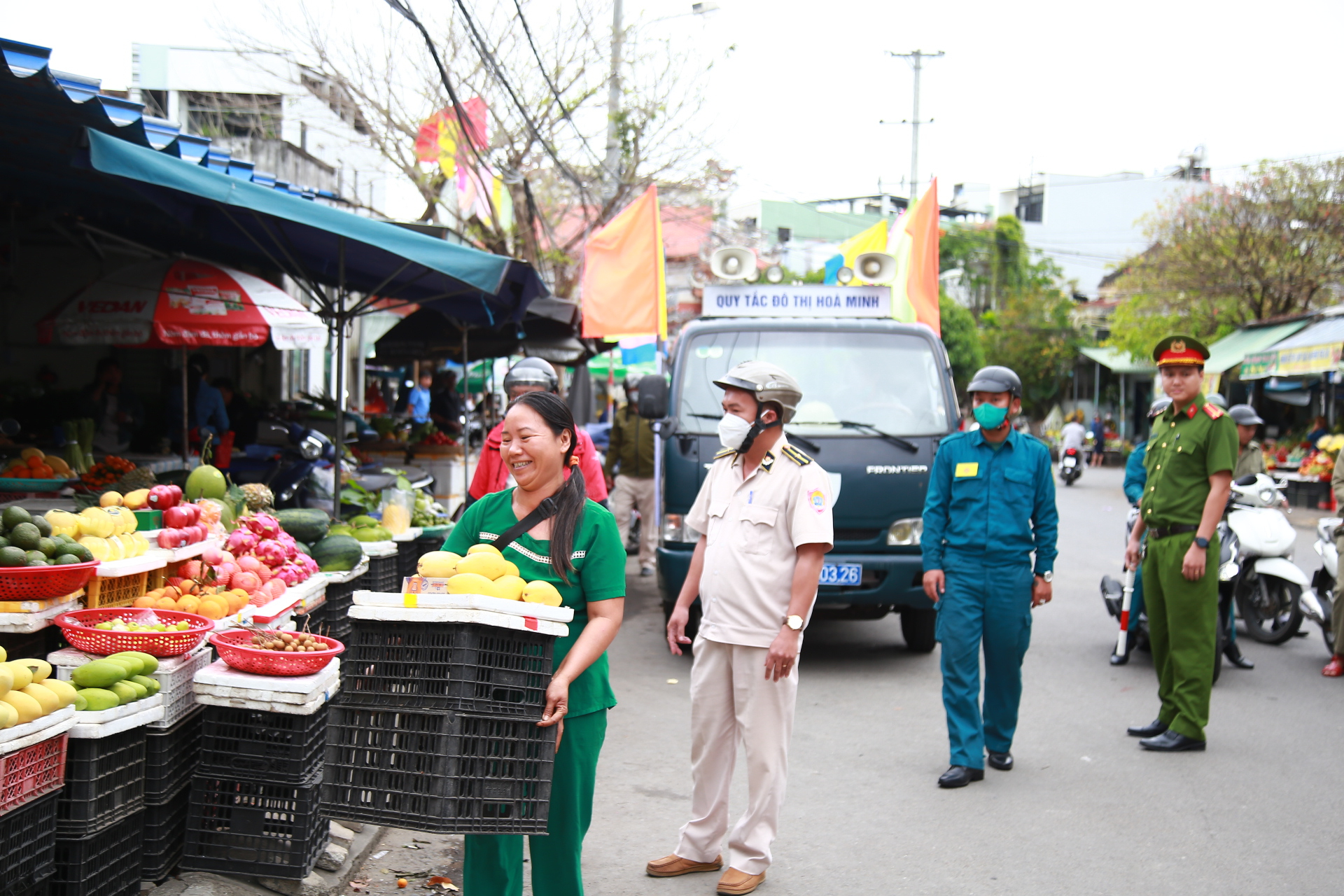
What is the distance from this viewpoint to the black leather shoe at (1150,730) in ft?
20.2

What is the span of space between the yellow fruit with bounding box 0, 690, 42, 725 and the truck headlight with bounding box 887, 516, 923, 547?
544 cm

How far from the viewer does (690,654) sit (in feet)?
27.1

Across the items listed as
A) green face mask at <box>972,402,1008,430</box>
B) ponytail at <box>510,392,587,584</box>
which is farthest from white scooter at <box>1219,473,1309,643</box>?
ponytail at <box>510,392,587,584</box>

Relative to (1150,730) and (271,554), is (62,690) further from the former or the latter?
(1150,730)

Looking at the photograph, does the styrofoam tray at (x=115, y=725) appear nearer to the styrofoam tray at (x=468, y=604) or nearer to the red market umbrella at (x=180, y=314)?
the styrofoam tray at (x=468, y=604)

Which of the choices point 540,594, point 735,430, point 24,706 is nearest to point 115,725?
point 24,706

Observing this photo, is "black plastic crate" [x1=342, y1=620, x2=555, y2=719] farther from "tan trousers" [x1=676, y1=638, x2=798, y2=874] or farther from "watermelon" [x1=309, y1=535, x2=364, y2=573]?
"watermelon" [x1=309, y1=535, x2=364, y2=573]

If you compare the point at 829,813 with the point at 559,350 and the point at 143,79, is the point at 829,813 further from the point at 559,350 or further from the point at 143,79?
the point at 143,79

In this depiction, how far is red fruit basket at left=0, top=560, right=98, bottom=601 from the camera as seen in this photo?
12.8ft

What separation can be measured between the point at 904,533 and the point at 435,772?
209 inches

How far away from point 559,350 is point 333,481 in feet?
21.6

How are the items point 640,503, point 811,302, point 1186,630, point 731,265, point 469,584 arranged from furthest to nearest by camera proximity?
1. point 640,503
2. point 731,265
3. point 811,302
4. point 1186,630
5. point 469,584

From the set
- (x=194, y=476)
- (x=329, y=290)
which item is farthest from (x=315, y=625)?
(x=329, y=290)

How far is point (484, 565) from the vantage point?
9.70 ft
